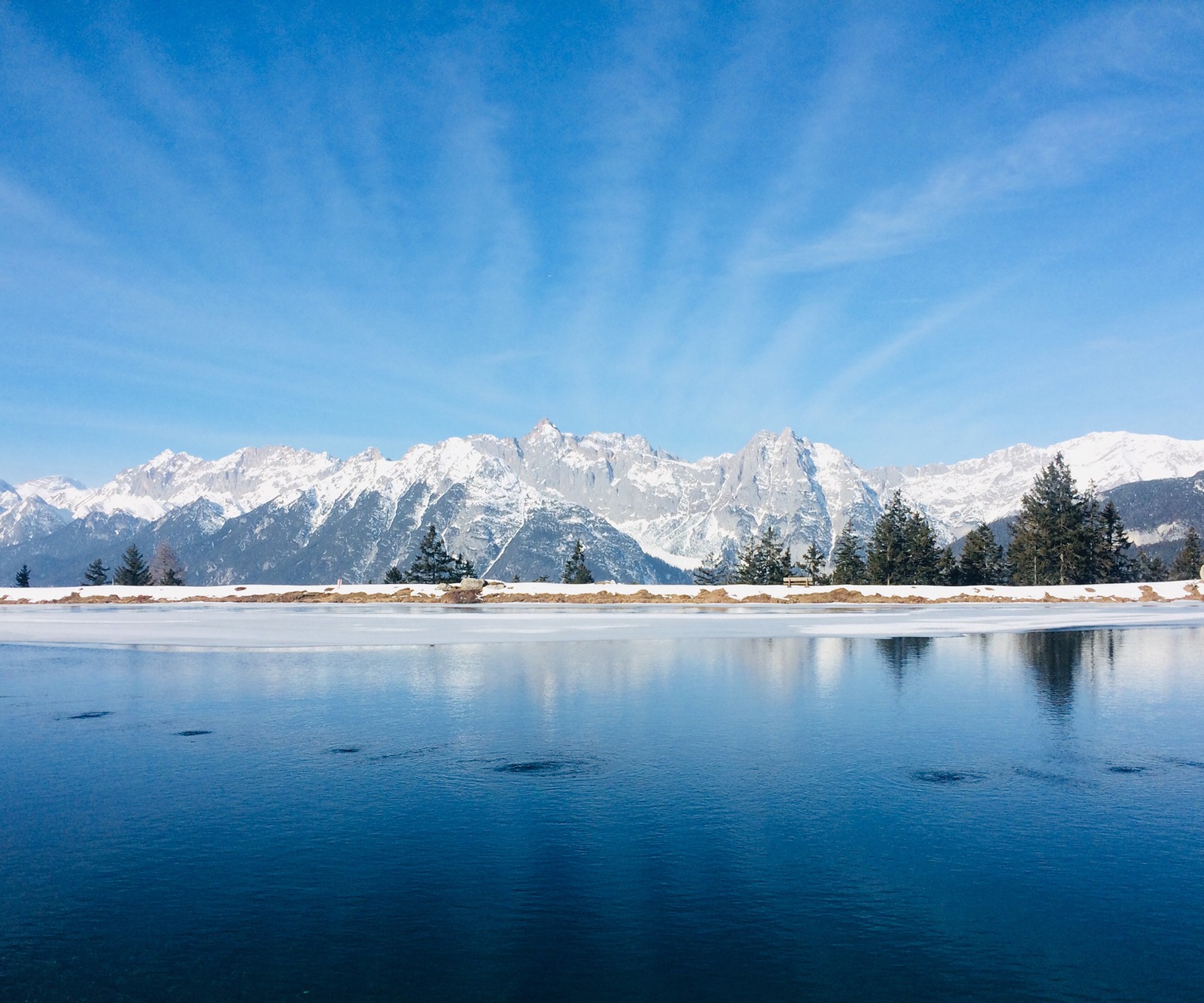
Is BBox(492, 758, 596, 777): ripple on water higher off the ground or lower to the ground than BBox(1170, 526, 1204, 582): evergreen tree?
lower

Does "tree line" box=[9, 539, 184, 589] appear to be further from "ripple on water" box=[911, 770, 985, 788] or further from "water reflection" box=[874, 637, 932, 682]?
"ripple on water" box=[911, 770, 985, 788]

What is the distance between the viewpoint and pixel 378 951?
30.7ft

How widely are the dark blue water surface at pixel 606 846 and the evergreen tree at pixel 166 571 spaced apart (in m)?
136

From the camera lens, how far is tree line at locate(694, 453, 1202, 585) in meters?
108

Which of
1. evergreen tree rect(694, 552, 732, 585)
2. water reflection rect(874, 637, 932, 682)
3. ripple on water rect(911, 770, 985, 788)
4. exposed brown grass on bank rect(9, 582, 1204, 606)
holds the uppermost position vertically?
evergreen tree rect(694, 552, 732, 585)

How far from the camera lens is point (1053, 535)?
108250mm

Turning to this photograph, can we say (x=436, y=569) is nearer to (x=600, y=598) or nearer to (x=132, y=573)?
(x=600, y=598)

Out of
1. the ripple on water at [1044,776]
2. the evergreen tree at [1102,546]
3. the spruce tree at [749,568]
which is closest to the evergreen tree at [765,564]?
the spruce tree at [749,568]

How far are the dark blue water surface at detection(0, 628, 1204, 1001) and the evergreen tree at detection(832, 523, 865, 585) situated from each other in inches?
3969

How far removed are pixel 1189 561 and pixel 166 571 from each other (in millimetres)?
169487

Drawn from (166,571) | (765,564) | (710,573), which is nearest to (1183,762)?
(765,564)

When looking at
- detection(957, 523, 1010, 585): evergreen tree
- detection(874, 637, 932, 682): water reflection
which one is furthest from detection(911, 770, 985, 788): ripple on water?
detection(957, 523, 1010, 585): evergreen tree

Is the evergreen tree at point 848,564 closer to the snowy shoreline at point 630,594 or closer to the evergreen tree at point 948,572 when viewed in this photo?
the evergreen tree at point 948,572

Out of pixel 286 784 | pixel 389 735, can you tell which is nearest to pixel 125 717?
pixel 389 735
